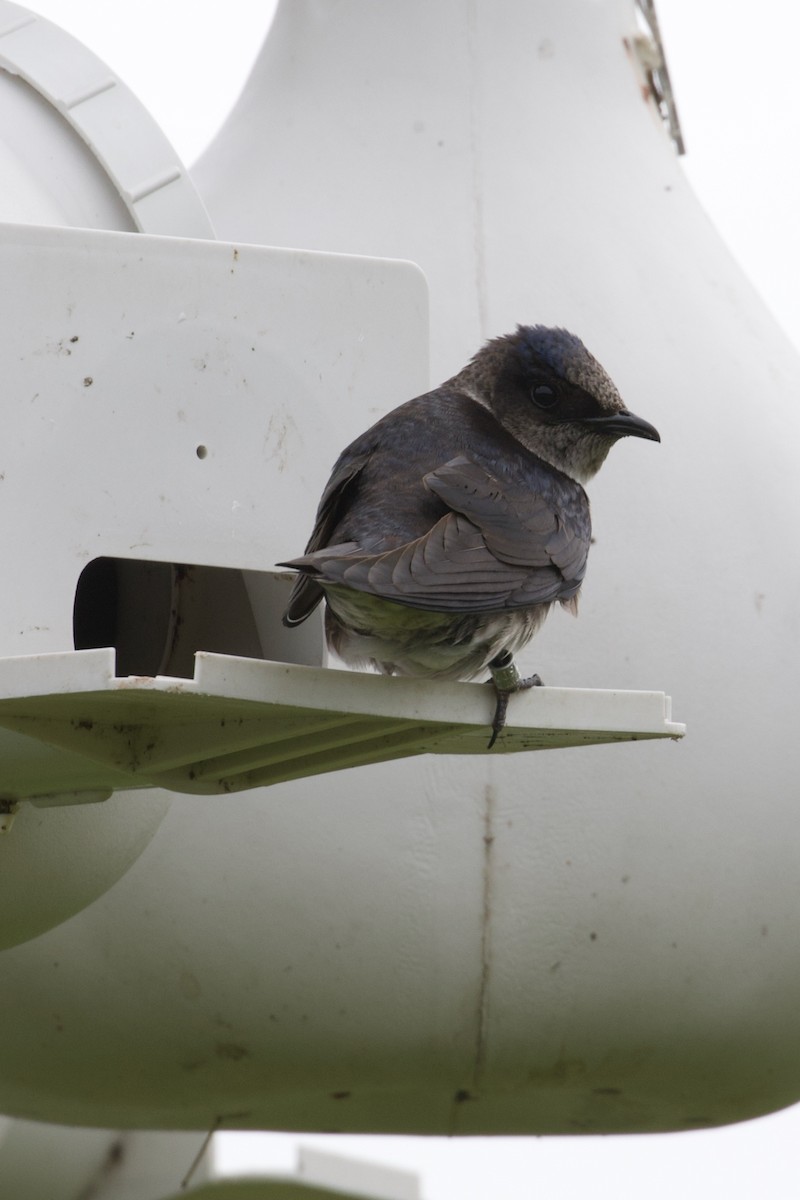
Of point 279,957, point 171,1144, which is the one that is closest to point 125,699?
point 279,957

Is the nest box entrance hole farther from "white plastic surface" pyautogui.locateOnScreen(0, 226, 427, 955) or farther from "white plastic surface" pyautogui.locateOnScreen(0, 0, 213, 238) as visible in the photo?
"white plastic surface" pyautogui.locateOnScreen(0, 0, 213, 238)

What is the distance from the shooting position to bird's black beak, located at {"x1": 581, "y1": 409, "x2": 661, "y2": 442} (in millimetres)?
2605

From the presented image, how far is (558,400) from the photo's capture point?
2686mm

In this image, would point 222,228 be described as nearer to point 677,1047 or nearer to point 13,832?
point 13,832

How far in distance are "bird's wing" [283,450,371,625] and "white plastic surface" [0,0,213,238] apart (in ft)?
2.55

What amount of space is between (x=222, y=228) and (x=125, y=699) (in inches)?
62.9

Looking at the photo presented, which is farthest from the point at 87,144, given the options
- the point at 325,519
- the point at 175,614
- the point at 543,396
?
the point at 325,519

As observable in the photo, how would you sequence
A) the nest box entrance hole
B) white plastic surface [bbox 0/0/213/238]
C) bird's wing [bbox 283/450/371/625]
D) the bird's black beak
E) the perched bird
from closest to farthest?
the perched bird < bird's wing [bbox 283/450/371/625] < the bird's black beak < the nest box entrance hole < white plastic surface [bbox 0/0/213/238]

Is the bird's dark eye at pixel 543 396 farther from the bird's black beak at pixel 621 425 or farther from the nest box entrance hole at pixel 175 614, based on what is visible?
the nest box entrance hole at pixel 175 614

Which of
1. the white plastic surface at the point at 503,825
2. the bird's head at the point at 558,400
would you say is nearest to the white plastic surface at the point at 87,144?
the white plastic surface at the point at 503,825

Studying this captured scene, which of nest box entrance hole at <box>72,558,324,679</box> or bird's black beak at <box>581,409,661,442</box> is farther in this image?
nest box entrance hole at <box>72,558,324,679</box>

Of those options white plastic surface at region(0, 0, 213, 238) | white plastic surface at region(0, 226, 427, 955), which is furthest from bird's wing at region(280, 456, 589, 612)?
white plastic surface at region(0, 0, 213, 238)

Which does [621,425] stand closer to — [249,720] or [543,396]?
[543,396]

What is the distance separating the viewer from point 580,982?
124 inches
